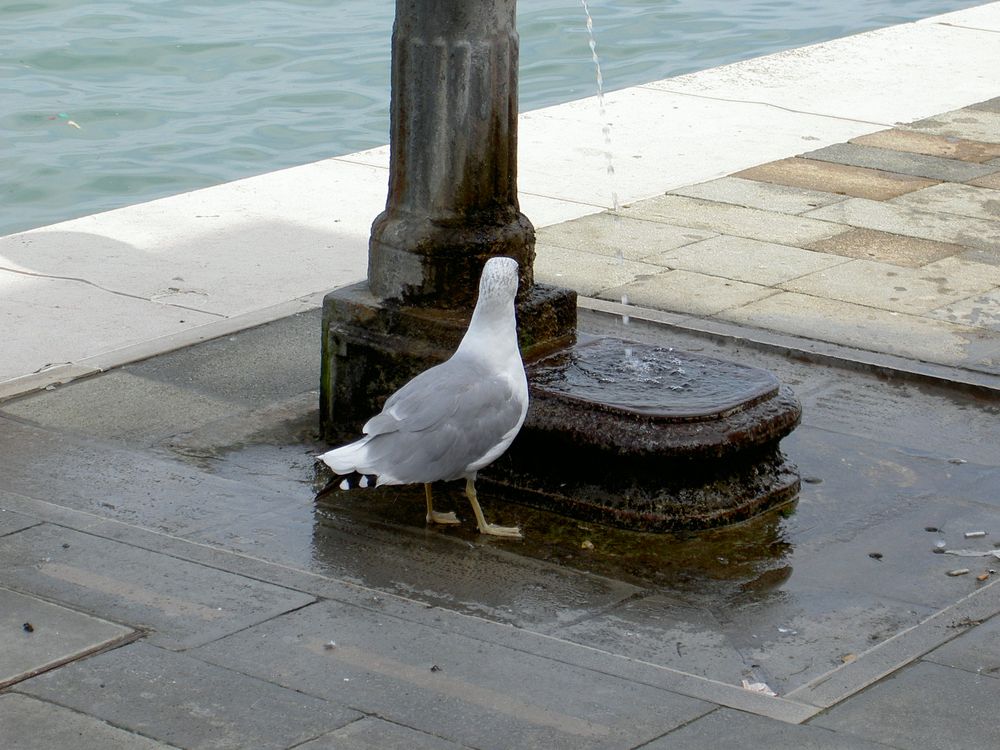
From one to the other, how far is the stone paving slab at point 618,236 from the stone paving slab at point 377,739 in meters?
5.43

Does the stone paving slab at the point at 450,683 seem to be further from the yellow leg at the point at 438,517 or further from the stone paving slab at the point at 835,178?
the stone paving slab at the point at 835,178

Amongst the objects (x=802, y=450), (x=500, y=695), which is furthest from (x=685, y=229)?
(x=500, y=695)

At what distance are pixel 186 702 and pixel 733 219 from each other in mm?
6465

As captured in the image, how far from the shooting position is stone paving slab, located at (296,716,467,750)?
4301 mm

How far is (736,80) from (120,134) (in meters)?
6.20

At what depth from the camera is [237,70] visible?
18.5 metres

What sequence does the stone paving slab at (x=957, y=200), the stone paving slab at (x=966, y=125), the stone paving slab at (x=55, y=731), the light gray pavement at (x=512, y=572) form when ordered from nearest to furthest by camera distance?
the stone paving slab at (x=55, y=731) → the light gray pavement at (x=512, y=572) → the stone paving slab at (x=957, y=200) → the stone paving slab at (x=966, y=125)

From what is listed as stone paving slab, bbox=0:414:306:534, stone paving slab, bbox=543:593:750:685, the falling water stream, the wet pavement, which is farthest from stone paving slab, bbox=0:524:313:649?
the falling water stream

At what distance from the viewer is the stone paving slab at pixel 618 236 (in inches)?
380

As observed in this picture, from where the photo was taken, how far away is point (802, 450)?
6840 mm

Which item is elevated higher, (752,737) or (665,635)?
(752,737)

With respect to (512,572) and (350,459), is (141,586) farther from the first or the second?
(512,572)

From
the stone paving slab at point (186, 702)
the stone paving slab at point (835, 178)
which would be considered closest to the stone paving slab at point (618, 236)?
the stone paving slab at point (835, 178)

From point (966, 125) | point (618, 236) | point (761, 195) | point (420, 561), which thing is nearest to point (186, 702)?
point (420, 561)
